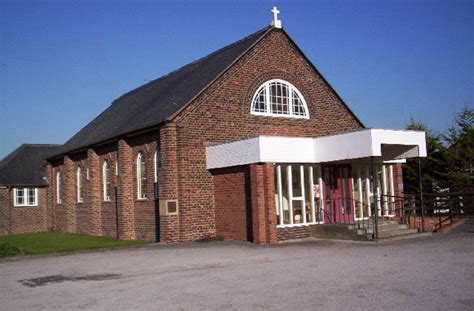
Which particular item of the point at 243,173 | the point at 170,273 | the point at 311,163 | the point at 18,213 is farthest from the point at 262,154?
the point at 18,213

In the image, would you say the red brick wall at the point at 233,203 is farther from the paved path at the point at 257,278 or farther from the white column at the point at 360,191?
the white column at the point at 360,191

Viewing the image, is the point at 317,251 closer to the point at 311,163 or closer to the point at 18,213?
the point at 311,163

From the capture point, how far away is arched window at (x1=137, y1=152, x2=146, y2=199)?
22812 millimetres

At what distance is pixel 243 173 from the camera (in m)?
19.5

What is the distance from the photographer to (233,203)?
2005 centimetres

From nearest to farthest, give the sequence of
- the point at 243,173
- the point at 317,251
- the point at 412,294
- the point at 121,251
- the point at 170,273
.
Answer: the point at 412,294 → the point at 170,273 → the point at 317,251 → the point at 121,251 → the point at 243,173

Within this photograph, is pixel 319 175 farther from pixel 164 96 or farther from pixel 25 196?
pixel 25 196

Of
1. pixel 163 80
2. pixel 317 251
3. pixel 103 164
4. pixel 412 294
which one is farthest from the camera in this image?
pixel 163 80

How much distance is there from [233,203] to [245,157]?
79.8 inches

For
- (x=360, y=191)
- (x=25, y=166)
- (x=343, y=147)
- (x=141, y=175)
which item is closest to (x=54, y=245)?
(x=141, y=175)

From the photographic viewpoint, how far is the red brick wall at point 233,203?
19.4m

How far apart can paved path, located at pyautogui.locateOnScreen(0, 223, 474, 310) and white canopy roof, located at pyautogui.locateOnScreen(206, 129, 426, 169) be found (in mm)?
3243

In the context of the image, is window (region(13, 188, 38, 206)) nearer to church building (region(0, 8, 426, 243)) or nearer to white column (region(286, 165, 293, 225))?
church building (region(0, 8, 426, 243))

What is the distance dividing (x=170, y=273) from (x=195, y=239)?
26.3ft
